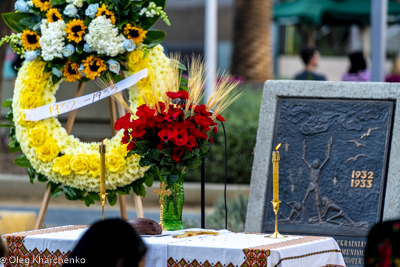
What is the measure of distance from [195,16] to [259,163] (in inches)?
740

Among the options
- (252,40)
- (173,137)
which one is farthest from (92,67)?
(252,40)

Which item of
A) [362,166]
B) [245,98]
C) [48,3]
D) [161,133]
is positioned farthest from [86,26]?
[245,98]

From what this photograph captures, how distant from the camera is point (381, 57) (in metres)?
9.47

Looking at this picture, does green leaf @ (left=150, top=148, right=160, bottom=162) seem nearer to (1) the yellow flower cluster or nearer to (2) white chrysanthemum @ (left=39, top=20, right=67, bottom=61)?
(1) the yellow flower cluster

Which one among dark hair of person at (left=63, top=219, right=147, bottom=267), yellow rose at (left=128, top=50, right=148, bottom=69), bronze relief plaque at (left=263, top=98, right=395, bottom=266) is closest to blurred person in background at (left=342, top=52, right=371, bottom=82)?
bronze relief plaque at (left=263, top=98, right=395, bottom=266)

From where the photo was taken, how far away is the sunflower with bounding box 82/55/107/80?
558cm

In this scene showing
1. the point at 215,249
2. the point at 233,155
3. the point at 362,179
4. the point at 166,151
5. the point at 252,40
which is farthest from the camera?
the point at 252,40

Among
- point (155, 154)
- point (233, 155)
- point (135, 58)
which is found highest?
point (135, 58)

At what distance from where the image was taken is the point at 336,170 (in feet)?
19.3

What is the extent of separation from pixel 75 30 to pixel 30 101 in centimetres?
70

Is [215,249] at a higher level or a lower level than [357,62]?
lower

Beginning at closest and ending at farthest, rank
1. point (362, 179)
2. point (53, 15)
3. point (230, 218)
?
point (53, 15) → point (362, 179) → point (230, 218)

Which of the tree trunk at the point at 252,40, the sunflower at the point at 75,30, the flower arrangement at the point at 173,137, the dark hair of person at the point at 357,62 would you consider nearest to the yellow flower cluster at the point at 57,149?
the sunflower at the point at 75,30

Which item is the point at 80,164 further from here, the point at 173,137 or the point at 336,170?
the point at 336,170
